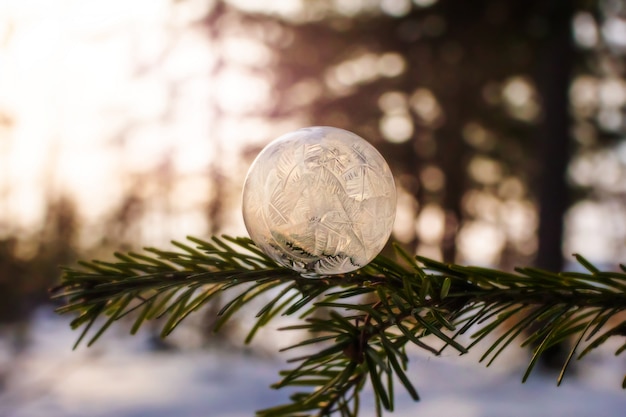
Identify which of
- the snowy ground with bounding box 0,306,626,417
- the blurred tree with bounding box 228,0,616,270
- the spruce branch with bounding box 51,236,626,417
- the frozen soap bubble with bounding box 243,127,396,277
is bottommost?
the snowy ground with bounding box 0,306,626,417

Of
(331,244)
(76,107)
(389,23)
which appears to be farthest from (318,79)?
(331,244)

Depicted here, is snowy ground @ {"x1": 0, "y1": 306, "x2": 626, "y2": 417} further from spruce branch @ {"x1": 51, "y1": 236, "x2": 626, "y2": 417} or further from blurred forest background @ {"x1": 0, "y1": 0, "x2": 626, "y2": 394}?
spruce branch @ {"x1": 51, "y1": 236, "x2": 626, "y2": 417}

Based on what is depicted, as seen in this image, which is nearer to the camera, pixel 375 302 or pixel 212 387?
pixel 375 302

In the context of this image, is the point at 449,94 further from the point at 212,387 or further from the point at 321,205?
the point at 321,205

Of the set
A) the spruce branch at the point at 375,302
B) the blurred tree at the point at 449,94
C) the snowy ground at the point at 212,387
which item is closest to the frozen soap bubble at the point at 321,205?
the spruce branch at the point at 375,302

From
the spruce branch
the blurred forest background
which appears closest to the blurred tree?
the blurred forest background

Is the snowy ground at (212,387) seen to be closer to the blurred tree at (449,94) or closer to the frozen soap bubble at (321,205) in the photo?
the blurred tree at (449,94)

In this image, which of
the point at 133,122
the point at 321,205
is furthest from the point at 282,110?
the point at 321,205
